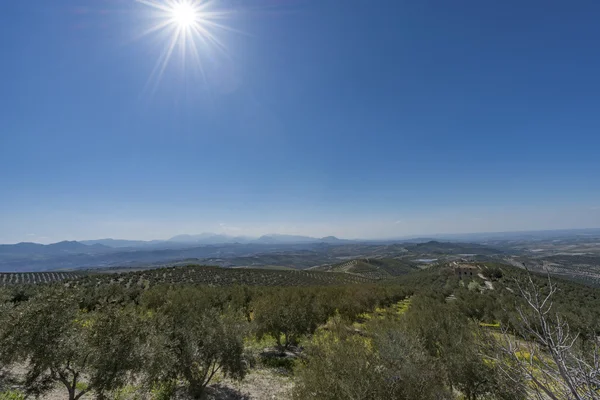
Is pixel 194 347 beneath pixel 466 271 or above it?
above

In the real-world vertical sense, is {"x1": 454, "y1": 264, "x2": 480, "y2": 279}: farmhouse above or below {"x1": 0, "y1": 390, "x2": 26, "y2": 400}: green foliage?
below

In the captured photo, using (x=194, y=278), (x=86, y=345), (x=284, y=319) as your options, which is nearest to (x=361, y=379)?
(x=86, y=345)

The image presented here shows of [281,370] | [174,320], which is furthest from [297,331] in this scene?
[174,320]

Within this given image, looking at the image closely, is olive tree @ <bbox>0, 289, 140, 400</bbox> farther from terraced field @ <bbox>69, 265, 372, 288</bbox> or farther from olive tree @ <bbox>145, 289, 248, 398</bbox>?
terraced field @ <bbox>69, 265, 372, 288</bbox>

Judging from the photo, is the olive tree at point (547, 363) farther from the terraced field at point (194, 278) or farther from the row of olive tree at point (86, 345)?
the terraced field at point (194, 278)

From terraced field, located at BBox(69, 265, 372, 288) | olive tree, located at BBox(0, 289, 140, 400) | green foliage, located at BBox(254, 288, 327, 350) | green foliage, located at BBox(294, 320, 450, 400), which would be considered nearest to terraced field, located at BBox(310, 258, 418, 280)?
terraced field, located at BBox(69, 265, 372, 288)

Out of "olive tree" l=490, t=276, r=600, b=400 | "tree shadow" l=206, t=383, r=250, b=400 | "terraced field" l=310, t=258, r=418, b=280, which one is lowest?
"terraced field" l=310, t=258, r=418, b=280

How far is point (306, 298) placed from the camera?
3175 centimetres

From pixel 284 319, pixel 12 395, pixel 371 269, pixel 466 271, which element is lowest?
pixel 371 269

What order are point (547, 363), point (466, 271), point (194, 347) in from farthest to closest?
point (466, 271), point (194, 347), point (547, 363)

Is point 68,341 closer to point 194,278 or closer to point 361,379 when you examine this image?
point 361,379

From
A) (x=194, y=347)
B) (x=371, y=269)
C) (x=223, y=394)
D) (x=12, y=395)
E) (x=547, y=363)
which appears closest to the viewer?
(x=547, y=363)

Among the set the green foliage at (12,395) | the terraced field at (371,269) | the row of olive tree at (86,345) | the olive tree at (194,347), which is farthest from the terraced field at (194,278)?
the terraced field at (371,269)

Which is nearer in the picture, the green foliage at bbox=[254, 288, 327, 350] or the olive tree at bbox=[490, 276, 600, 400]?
the olive tree at bbox=[490, 276, 600, 400]
